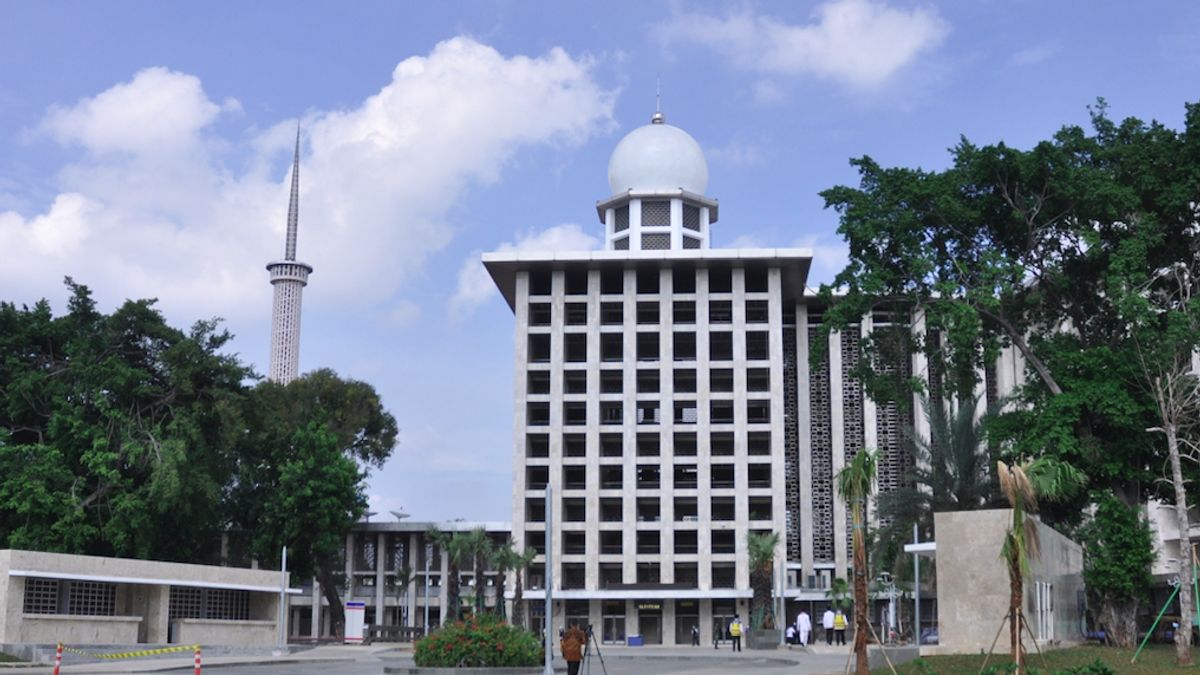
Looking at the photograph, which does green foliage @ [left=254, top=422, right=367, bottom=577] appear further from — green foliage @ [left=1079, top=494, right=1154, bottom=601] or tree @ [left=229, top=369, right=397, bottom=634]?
green foliage @ [left=1079, top=494, right=1154, bottom=601]

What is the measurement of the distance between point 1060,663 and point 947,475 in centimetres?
2977

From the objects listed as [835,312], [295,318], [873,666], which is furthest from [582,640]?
[295,318]

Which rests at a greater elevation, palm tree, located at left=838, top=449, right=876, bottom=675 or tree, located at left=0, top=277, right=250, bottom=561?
tree, located at left=0, top=277, right=250, bottom=561

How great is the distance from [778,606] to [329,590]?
27103 millimetres

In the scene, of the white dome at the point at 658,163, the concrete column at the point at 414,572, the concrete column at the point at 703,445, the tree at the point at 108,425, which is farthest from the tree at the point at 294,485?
the white dome at the point at 658,163

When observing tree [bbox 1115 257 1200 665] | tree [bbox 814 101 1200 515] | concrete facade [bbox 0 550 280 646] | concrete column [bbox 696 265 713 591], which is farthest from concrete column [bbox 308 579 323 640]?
tree [bbox 1115 257 1200 665]

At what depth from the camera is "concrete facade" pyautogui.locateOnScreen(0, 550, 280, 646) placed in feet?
140

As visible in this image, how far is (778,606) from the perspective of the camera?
78.1 metres

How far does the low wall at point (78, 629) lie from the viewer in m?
42.7

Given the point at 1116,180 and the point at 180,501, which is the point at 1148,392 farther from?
the point at 180,501

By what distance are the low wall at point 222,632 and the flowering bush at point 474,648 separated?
72.0 feet

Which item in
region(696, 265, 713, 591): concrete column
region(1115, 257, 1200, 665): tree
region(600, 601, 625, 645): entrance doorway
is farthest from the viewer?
region(600, 601, 625, 645): entrance doorway

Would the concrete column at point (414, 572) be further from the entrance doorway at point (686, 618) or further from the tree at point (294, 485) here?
the entrance doorway at point (686, 618)

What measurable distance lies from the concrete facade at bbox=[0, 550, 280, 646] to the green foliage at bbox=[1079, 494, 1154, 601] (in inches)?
1325
